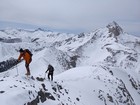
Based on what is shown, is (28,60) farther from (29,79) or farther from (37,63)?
(37,63)

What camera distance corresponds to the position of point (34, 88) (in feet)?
96.9

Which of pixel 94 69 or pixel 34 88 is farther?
pixel 94 69

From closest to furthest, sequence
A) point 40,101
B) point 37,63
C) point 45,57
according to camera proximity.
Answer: point 40,101, point 37,63, point 45,57

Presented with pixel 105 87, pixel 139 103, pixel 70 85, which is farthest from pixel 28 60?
pixel 139 103

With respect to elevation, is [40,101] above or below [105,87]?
above

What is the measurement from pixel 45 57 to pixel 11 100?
172825mm

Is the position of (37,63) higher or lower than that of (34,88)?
lower

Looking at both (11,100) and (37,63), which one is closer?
(11,100)

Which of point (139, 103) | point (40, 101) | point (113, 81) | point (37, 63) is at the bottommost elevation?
point (37, 63)

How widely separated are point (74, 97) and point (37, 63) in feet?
471

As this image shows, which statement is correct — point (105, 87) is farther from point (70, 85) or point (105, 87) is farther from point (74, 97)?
point (74, 97)

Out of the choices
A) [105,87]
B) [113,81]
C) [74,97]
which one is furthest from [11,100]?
[113,81]

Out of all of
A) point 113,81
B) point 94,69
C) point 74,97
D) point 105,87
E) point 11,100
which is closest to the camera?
point 11,100

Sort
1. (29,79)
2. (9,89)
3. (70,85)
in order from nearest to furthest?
(9,89), (29,79), (70,85)
